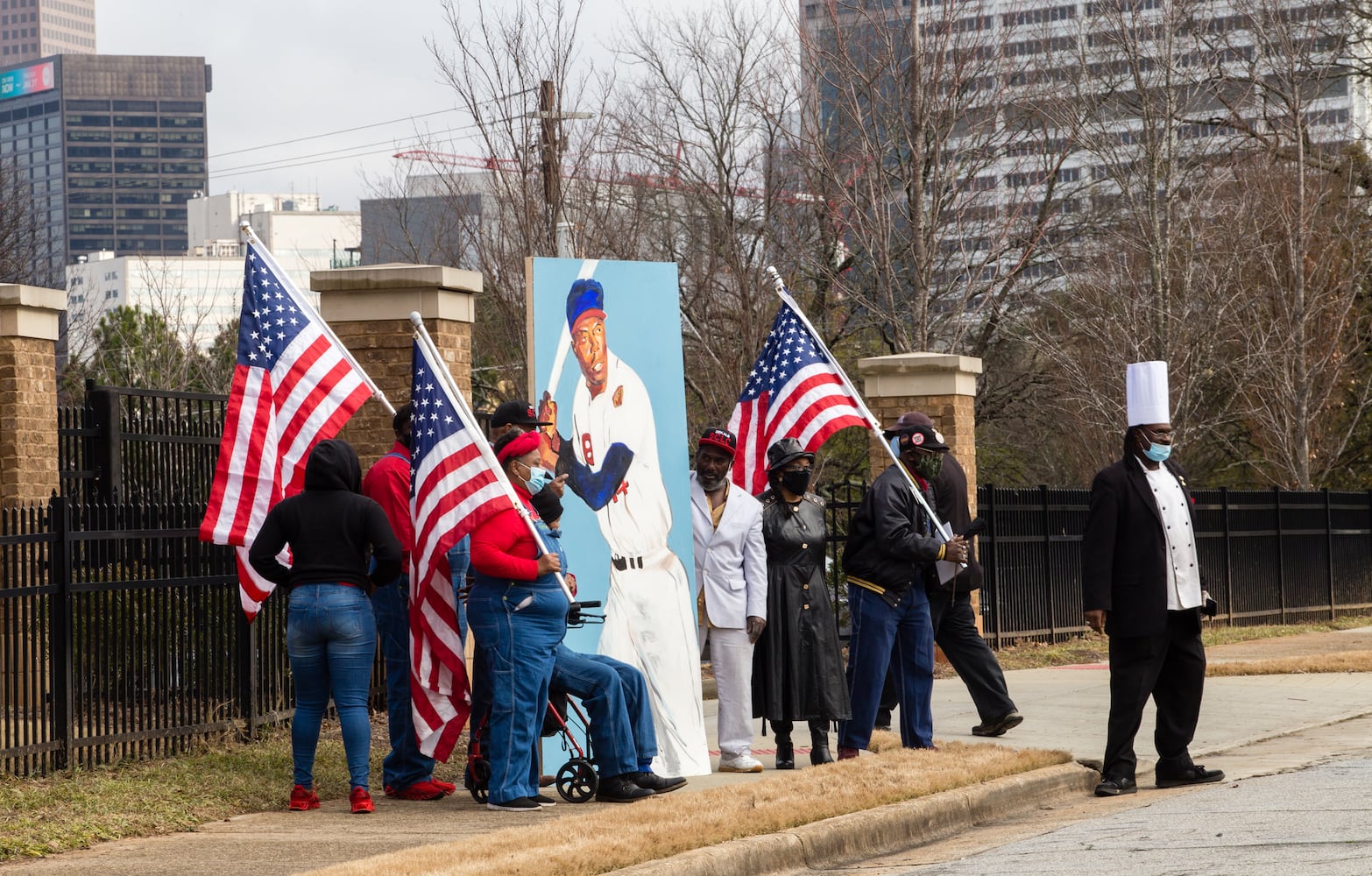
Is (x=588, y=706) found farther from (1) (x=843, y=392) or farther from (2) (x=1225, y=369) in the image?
(2) (x=1225, y=369)

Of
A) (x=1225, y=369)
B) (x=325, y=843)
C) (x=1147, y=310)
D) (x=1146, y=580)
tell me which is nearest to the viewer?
(x=325, y=843)

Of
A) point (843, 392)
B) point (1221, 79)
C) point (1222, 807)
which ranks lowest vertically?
point (1222, 807)

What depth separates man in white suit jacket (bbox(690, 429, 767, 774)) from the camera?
1012cm

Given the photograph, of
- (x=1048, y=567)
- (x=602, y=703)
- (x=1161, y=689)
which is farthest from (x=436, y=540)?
(x=1048, y=567)

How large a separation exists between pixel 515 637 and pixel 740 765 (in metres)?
2.06

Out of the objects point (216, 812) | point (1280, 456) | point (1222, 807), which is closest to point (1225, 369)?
point (1280, 456)

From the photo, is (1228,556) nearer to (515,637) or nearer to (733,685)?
(733,685)

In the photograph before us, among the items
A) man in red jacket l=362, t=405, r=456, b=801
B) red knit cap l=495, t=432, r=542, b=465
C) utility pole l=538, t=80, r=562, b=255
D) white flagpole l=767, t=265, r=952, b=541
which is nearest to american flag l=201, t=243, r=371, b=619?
man in red jacket l=362, t=405, r=456, b=801

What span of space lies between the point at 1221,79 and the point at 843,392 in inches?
670

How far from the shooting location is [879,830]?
8.67 metres

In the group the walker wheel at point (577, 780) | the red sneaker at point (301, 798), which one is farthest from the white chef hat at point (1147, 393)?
the red sneaker at point (301, 798)

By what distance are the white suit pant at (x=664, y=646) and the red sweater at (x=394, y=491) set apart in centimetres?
122

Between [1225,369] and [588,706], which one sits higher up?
[1225,369]

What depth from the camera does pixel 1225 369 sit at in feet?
92.4
